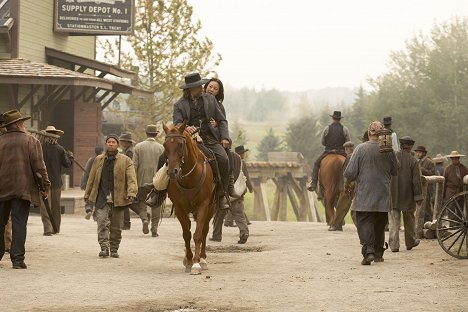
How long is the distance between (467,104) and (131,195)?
5092cm

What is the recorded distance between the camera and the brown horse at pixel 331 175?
906 inches

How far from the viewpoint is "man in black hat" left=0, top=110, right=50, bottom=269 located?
558 inches

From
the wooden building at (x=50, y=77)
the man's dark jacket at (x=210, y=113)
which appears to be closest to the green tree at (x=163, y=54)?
the wooden building at (x=50, y=77)

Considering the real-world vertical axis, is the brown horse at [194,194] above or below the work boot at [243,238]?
above

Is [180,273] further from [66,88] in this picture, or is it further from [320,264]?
[66,88]

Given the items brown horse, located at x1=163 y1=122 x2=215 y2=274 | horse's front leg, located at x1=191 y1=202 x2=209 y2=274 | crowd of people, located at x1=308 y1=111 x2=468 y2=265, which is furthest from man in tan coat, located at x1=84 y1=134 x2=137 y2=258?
crowd of people, located at x1=308 y1=111 x2=468 y2=265

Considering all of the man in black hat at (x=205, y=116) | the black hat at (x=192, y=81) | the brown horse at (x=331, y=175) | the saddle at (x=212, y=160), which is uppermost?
the black hat at (x=192, y=81)

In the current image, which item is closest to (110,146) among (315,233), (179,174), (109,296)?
(179,174)

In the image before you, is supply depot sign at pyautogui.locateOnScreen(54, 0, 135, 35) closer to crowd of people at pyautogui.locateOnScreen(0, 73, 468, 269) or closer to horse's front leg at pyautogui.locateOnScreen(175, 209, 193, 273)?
crowd of people at pyautogui.locateOnScreen(0, 73, 468, 269)

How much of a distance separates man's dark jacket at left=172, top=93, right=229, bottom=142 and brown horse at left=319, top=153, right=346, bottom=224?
8.37 m

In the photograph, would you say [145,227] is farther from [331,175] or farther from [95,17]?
[95,17]

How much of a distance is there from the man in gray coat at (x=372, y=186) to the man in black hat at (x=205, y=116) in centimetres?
197

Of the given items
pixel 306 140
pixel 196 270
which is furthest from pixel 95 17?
pixel 306 140

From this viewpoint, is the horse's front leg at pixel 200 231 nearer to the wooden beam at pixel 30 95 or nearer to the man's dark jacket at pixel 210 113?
the man's dark jacket at pixel 210 113
